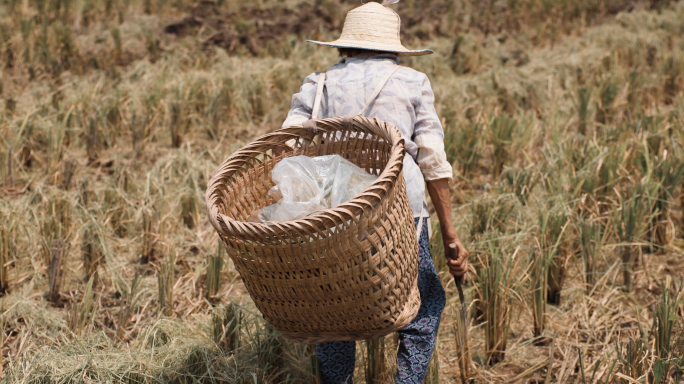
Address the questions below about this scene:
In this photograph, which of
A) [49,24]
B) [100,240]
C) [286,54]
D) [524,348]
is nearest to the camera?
[524,348]

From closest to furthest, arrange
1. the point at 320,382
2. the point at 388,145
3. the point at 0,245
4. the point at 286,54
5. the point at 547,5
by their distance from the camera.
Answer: the point at 388,145 → the point at 320,382 → the point at 0,245 → the point at 286,54 → the point at 547,5

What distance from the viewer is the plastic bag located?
154 cm

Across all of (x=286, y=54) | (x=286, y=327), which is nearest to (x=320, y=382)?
(x=286, y=327)

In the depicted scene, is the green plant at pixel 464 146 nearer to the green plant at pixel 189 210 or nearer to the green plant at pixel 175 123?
the green plant at pixel 189 210

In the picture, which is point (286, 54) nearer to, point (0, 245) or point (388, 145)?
point (0, 245)

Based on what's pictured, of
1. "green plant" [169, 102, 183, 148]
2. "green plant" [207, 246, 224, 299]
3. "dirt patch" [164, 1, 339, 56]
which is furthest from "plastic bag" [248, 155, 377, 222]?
"dirt patch" [164, 1, 339, 56]

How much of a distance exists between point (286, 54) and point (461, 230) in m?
2.83

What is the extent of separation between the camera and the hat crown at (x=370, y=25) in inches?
71.8

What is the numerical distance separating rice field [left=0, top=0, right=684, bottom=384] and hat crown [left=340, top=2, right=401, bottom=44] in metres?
0.91

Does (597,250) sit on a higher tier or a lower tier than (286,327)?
lower

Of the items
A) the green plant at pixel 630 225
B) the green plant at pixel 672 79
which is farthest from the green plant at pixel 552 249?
the green plant at pixel 672 79

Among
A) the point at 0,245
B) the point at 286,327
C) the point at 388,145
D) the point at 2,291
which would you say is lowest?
the point at 2,291

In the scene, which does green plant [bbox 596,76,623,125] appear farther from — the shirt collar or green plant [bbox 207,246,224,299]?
green plant [bbox 207,246,224,299]

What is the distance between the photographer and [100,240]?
2719 millimetres
